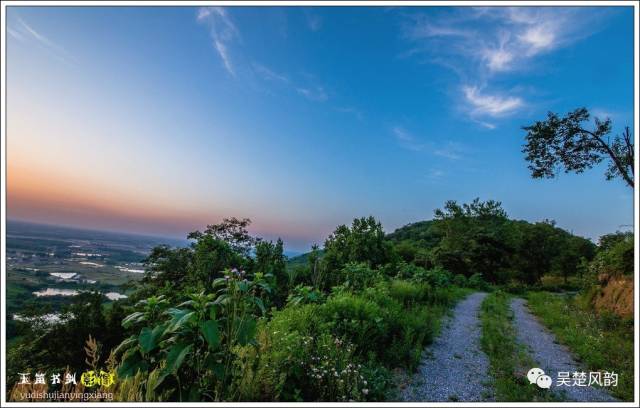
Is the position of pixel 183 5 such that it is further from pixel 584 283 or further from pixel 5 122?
pixel 584 283

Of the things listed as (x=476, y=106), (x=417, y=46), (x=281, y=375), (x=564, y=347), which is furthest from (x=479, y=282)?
(x=281, y=375)

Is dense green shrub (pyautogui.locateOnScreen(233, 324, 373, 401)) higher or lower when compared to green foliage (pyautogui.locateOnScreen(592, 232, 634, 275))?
lower

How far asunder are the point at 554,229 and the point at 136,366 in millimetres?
33499

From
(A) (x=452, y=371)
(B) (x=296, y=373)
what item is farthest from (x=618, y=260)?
(B) (x=296, y=373)

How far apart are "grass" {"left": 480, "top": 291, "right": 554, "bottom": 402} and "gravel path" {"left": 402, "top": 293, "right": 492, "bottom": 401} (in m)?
0.13

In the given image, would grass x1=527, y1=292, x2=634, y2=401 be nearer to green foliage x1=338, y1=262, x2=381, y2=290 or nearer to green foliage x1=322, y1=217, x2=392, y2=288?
green foliage x1=338, y1=262, x2=381, y2=290

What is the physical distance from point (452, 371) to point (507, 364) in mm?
887

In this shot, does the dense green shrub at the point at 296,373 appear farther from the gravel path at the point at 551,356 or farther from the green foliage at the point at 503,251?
the green foliage at the point at 503,251

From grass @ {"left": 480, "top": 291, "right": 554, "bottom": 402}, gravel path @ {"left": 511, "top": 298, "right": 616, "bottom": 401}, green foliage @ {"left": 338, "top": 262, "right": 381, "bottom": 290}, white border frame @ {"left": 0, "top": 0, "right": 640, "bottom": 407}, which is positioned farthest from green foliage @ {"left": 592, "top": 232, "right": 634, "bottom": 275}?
white border frame @ {"left": 0, "top": 0, "right": 640, "bottom": 407}

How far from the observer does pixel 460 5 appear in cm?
396

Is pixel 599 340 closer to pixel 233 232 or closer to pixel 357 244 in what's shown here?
pixel 357 244

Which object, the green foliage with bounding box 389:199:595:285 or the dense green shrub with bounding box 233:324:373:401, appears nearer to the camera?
the dense green shrub with bounding box 233:324:373:401

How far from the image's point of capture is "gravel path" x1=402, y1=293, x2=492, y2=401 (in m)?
3.74

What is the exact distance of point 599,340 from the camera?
6102 mm
